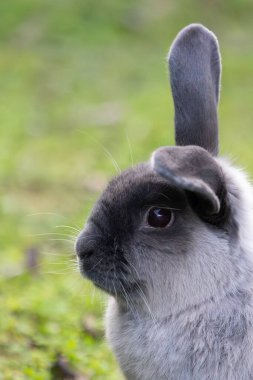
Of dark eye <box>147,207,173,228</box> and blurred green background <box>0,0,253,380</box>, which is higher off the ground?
dark eye <box>147,207,173,228</box>

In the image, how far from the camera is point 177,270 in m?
3.90

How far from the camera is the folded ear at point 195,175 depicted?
11.1ft

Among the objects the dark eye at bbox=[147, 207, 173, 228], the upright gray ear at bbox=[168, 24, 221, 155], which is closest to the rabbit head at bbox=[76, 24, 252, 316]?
the dark eye at bbox=[147, 207, 173, 228]

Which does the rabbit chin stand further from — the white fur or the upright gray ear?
the upright gray ear

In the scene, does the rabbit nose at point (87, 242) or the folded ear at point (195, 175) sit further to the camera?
the rabbit nose at point (87, 242)

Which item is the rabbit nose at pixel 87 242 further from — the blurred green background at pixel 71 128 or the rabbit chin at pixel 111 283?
the blurred green background at pixel 71 128

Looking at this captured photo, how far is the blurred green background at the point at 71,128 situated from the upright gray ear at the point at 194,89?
34 cm

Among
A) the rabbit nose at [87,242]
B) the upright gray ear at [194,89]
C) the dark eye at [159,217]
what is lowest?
the rabbit nose at [87,242]

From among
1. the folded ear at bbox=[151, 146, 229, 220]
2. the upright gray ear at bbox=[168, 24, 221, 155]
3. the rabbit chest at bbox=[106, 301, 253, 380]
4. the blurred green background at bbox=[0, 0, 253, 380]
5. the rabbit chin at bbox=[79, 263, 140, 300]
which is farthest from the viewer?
the blurred green background at bbox=[0, 0, 253, 380]

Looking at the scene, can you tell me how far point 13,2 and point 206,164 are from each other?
11846mm

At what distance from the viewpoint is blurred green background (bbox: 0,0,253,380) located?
5344 millimetres

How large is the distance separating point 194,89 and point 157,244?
879 mm

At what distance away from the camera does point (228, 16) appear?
15.6 meters

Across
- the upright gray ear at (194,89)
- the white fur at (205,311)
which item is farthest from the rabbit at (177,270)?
the upright gray ear at (194,89)
